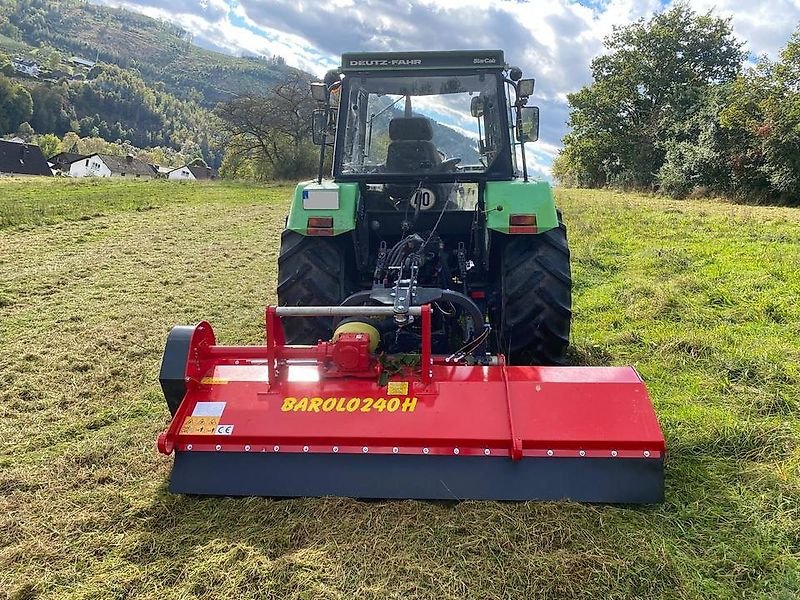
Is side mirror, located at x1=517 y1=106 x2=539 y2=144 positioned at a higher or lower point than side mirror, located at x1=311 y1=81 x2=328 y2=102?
lower

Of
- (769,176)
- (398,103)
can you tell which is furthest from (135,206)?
(769,176)

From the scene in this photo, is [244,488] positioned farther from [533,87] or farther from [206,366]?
[533,87]

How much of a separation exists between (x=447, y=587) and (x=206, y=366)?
1.54 meters

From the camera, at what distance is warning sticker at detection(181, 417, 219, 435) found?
2.69 metres

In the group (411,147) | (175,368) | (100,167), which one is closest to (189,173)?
(100,167)

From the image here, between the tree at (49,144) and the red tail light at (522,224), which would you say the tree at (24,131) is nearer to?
the tree at (49,144)

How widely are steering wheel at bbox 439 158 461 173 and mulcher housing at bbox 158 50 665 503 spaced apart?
0.01m

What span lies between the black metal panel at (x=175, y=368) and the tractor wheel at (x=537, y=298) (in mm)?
1801

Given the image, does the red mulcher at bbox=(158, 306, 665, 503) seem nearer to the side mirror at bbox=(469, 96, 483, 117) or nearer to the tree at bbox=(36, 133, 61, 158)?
the side mirror at bbox=(469, 96, 483, 117)

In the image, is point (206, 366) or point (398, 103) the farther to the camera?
point (398, 103)

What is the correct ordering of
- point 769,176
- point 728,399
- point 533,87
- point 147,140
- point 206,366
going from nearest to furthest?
point 206,366 → point 728,399 → point 533,87 → point 769,176 → point 147,140

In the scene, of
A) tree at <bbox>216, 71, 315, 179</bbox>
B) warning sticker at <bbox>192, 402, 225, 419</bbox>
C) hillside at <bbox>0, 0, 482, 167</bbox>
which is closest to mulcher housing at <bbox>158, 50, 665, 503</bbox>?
warning sticker at <bbox>192, 402, 225, 419</bbox>

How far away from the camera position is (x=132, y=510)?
2.60 metres

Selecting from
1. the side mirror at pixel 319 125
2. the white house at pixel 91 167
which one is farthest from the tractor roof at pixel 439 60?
the white house at pixel 91 167
